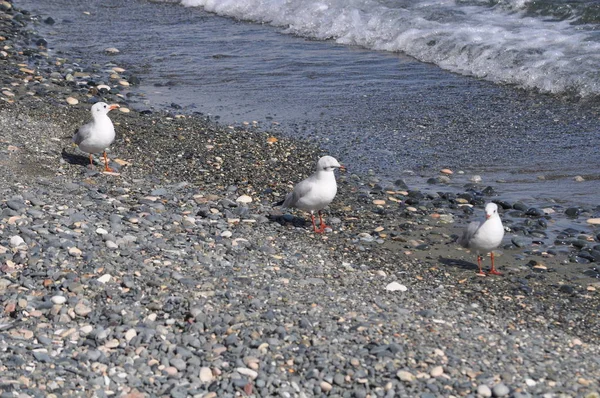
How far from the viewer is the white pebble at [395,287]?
290 inches

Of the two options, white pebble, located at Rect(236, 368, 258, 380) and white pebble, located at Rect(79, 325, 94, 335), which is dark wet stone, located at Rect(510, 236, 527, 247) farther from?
white pebble, located at Rect(79, 325, 94, 335)

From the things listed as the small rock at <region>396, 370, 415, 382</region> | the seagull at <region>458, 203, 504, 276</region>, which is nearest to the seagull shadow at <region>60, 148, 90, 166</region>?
the seagull at <region>458, 203, 504, 276</region>

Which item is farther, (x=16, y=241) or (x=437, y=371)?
(x=16, y=241)

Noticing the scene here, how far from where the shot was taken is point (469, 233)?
26.5 ft

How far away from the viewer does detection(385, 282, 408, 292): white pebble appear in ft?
24.1

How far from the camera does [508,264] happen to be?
8219 mm

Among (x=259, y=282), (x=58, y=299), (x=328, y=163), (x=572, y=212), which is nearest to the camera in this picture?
(x=58, y=299)

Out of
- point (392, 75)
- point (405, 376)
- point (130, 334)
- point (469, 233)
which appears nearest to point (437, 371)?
point (405, 376)

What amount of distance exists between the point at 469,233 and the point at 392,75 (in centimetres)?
761

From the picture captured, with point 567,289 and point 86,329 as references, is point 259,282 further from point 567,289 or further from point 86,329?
point 567,289

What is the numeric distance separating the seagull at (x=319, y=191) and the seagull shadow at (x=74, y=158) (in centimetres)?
271

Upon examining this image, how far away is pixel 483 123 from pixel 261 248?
558 centimetres

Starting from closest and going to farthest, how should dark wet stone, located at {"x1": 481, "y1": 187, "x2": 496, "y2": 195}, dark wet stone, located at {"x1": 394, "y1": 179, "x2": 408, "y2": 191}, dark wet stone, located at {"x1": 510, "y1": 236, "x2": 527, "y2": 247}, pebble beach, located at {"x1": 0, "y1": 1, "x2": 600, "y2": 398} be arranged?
pebble beach, located at {"x1": 0, "y1": 1, "x2": 600, "y2": 398} → dark wet stone, located at {"x1": 510, "y1": 236, "x2": 527, "y2": 247} → dark wet stone, located at {"x1": 481, "y1": 187, "x2": 496, "y2": 195} → dark wet stone, located at {"x1": 394, "y1": 179, "x2": 408, "y2": 191}

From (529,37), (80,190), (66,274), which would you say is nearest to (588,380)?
(66,274)
